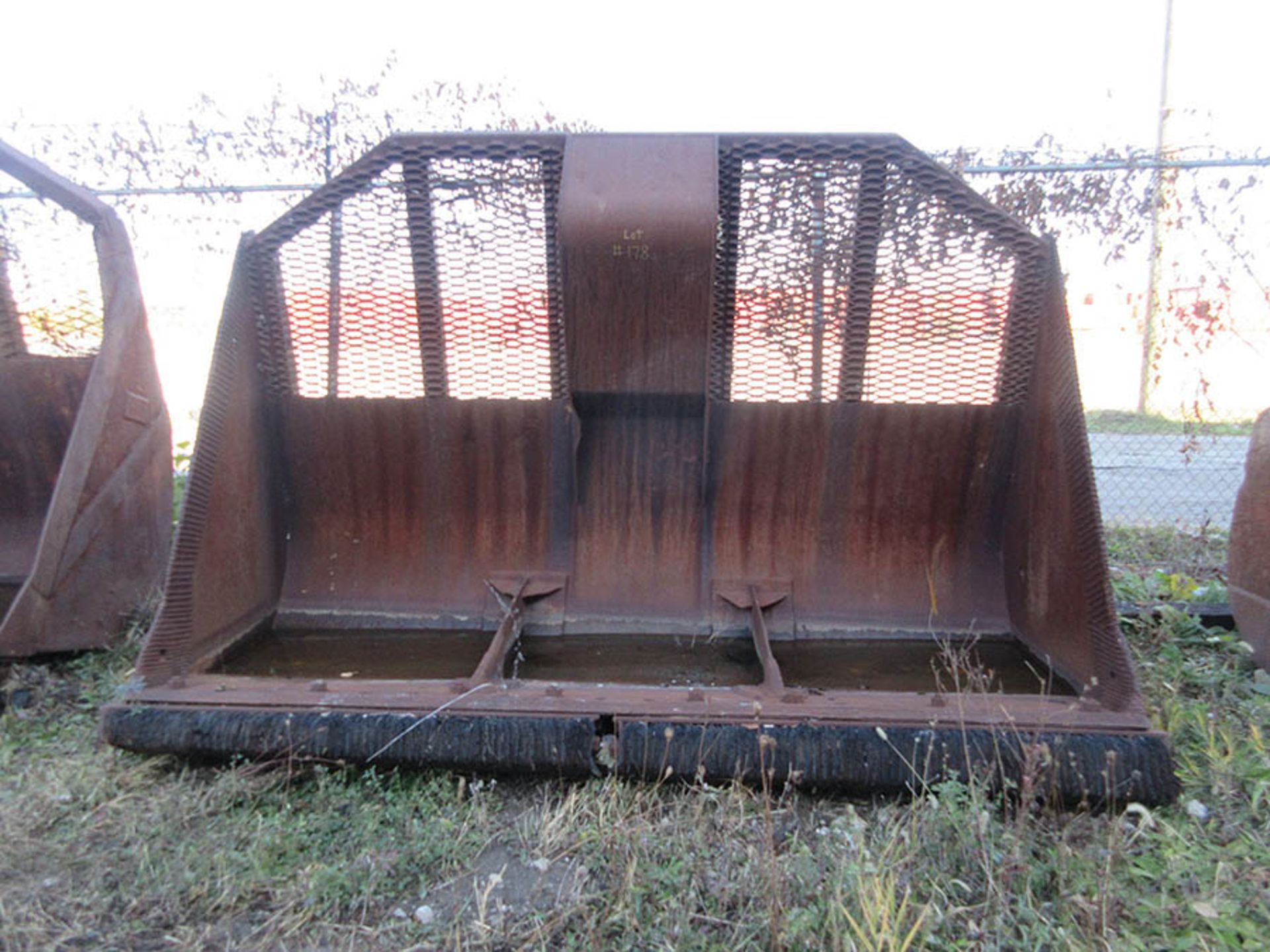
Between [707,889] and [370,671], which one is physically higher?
[370,671]

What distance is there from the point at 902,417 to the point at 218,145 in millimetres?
4451

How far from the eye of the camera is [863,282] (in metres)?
2.43

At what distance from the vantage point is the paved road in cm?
580

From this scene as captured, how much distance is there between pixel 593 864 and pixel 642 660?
84 cm

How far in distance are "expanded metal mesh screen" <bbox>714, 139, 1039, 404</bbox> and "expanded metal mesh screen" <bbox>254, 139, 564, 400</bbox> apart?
62cm

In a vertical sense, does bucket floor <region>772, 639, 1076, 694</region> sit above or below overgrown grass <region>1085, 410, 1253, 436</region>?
below

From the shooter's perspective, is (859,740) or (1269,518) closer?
(859,740)

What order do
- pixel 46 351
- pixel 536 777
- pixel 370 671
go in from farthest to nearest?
pixel 46 351
pixel 370 671
pixel 536 777

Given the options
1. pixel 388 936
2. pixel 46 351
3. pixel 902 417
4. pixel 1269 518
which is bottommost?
pixel 388 936

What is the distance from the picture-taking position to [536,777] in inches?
74.0

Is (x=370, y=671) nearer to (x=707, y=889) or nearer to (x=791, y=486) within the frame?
(x=707, y=889)

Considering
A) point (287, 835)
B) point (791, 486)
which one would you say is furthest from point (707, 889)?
point (791, 486)

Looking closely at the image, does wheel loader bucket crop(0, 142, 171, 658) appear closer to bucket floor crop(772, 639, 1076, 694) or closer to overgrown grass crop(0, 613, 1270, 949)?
overgrown grass crop(0, 613, 1270, 949)

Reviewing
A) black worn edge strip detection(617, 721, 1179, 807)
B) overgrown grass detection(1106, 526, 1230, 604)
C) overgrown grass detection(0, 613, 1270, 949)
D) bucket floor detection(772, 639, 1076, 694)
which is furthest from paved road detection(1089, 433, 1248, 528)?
overgrown grass detection(0, 613, 1270, 949)
